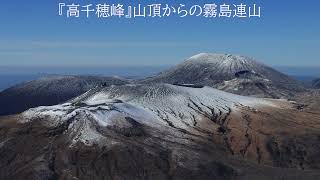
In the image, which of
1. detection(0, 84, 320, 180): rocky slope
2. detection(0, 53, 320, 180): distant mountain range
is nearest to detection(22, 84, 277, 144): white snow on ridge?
detection(0, 84, 320, 180): rocky slope

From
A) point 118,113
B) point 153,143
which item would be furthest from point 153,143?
point 118,113

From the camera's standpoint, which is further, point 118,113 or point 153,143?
point 118,113

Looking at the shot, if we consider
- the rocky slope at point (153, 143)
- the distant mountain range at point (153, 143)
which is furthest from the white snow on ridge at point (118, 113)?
the distant mountain range at point (153, 143)

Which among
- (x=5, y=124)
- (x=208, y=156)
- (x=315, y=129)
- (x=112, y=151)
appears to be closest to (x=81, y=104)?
(x=5, y=124)

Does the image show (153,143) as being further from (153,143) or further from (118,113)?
(118,113)

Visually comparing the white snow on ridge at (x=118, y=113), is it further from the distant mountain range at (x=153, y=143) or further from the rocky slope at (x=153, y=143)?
the distant mountain range at (x=153, y=143)

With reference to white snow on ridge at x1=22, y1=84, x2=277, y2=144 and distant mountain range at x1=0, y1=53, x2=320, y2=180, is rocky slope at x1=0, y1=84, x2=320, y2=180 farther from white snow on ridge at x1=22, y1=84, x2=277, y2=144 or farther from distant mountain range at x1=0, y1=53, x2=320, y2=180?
distant mountain range at x1=0, y1=53, x2=320, y2=180

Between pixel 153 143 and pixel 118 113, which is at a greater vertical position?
pixel 118 113

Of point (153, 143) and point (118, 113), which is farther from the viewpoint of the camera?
point (118, 113)
